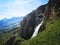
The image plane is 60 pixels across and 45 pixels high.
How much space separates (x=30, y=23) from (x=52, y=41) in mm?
72240

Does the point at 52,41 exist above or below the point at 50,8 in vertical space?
below

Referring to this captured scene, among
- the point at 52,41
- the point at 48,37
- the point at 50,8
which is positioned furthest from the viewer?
the point at 50,8

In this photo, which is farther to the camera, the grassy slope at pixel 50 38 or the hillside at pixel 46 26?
the hillside at pixel 46 26

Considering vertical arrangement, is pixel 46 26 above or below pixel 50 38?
above

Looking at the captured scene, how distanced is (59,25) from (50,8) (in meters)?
25.9

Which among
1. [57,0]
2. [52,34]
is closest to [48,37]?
[52,34]

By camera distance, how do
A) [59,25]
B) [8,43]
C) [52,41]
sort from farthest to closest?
1. [8,43]
2. [59,25]
3. [52,41]

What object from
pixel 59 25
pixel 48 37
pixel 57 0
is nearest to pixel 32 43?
pixel 48 37

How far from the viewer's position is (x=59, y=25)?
2822 inches

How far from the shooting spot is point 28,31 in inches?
5039

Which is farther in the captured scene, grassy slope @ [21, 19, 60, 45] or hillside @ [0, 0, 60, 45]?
hillside @ [0, 0, 60, 45]

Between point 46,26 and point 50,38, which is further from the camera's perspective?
point 46,26

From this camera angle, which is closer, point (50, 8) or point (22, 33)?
point (50, 8)

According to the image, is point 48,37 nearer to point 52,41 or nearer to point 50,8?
point 52,41
